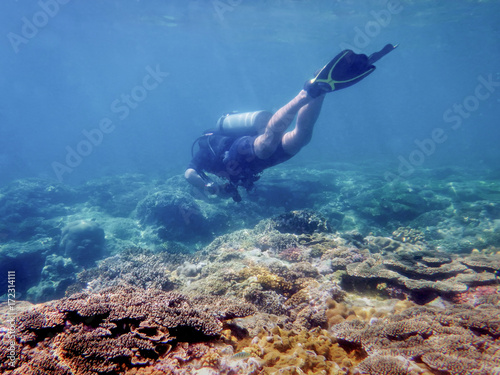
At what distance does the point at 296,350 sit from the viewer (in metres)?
2.54

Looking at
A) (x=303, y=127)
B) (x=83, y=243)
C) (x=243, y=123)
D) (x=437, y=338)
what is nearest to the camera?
(x=437, y=338)

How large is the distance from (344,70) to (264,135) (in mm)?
2719

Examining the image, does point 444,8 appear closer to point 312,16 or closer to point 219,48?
point 312,16

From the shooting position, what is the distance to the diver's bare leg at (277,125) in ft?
20.9

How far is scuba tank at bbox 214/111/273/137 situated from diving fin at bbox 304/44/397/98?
269 centimetres

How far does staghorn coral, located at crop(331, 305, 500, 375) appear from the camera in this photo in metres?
2.35

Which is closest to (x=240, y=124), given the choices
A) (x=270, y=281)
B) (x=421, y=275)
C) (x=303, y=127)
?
(x=303, y=127)

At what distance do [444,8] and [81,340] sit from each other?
120ft

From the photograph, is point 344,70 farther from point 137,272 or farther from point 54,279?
point 54,279

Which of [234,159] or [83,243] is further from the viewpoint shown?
[83,243]

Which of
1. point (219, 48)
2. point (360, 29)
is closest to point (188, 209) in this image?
→ point (360, 29)

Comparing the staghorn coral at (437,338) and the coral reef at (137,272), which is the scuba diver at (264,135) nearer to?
the coral reef at (137,272)

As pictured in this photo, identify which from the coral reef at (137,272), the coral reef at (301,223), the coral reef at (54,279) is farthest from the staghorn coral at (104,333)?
the coral reef at (54,279)

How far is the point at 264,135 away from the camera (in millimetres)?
7391
